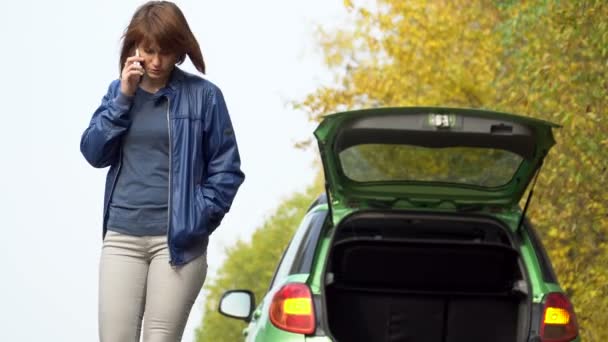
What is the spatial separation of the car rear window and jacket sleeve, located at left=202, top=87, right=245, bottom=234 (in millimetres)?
1490

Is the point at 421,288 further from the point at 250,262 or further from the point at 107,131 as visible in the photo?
the point at 250,262

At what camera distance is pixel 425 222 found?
8141mm

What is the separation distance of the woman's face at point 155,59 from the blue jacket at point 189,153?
10 centimetres

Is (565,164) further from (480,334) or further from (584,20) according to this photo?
(480,334)

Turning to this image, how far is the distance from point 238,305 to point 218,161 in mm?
2555

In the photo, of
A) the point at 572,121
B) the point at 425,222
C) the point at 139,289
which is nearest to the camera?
the point at 139,289

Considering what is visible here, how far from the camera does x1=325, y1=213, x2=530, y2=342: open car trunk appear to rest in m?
7.64

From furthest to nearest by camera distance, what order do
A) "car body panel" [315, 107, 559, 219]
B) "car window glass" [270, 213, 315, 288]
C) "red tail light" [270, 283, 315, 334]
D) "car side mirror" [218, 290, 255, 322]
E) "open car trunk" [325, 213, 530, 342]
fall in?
"car side mirror" [218, 290, 255, 322]
"open car trunk" [325, 213, 530, 342]
"car window glass" [270, 213, 315, 288]
"car body panel" [315, 107, 559, 219]
"red tail light" [270, 283, 315, 334]

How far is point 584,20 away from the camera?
15.3 metres

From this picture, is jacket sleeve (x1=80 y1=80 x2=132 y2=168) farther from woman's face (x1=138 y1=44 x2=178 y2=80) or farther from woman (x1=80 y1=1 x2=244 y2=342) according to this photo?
woman's face (x1=138 y1=44 x2=178 y2=80)

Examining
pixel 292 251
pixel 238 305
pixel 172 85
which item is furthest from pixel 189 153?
pixel 238 305

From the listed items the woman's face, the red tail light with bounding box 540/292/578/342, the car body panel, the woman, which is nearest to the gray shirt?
the woman

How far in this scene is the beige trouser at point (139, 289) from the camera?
5934 millimetres

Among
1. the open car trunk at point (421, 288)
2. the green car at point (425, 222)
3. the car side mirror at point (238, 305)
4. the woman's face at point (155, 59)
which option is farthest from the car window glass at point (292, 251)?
the woman's face at point (155, 59)
